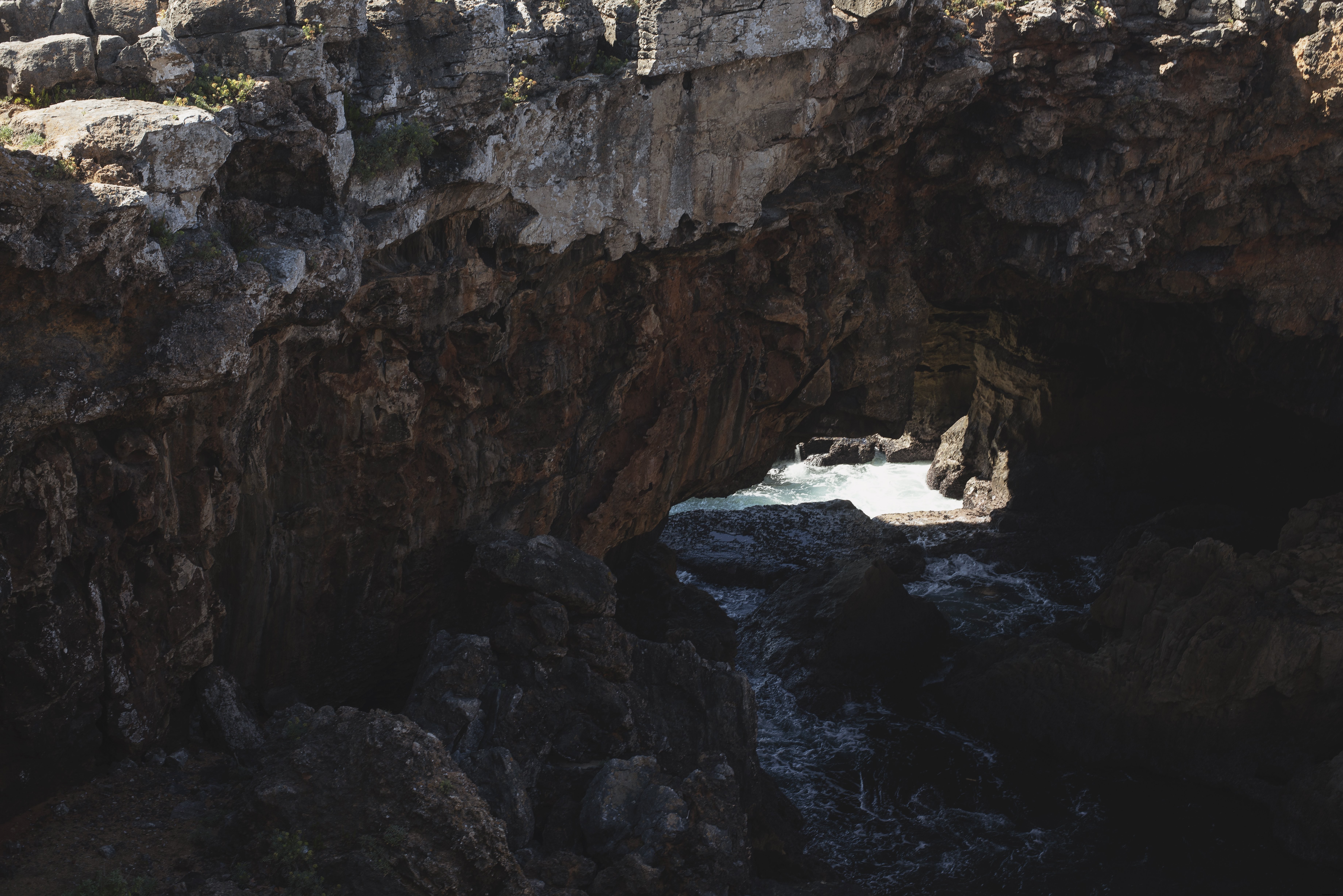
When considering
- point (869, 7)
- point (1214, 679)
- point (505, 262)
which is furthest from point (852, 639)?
point (869, 7)

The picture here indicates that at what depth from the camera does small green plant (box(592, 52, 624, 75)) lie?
16.3m

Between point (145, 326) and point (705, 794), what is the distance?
859cm

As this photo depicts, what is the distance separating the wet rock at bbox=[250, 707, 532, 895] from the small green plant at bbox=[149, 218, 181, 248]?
209 inches

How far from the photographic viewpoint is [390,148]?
1383 centimetres

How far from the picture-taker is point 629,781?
13.4 meters

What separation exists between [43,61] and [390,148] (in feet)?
→ 12.9

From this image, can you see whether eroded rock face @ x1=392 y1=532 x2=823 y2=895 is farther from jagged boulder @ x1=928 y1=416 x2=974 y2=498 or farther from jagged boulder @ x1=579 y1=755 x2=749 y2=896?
jagged boulder @ x1=928 y1=416 x2=974 y2=498

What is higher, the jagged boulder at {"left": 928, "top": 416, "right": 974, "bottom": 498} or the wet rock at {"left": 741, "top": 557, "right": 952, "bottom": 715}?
the jagged boulder at {"left": 928, "top": 416, "right": 974, "bottom": 498}

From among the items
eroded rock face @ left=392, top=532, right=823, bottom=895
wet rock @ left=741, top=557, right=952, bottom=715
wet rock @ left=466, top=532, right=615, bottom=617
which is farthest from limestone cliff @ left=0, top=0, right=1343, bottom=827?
wet rock @ left=741, top=557, right=952, bottom=715

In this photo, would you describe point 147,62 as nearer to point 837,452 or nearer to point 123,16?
point 123,16

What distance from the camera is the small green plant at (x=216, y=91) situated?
1192cm

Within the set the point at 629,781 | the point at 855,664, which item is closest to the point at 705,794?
the point at 629,781

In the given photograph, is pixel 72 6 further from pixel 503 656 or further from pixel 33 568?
pixel 503 656

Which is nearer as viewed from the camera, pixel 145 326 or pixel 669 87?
pixel 145 326
